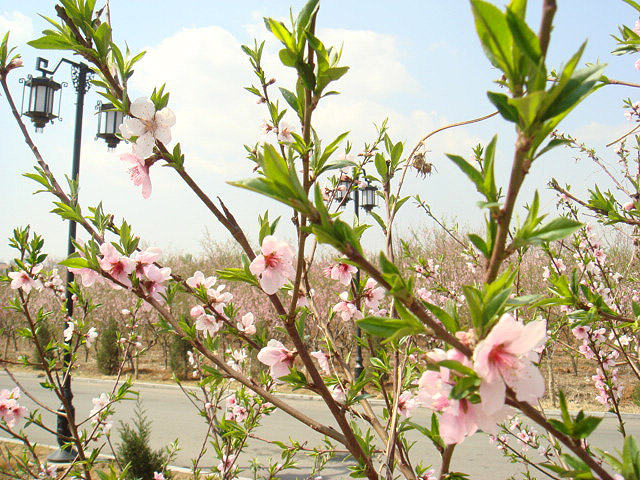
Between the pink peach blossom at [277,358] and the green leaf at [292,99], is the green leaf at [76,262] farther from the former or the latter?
the green leaf at [292,99]

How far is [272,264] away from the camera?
3.61 feet

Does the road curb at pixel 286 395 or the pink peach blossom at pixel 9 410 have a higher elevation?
the pink peach blossom at pixel 9 410

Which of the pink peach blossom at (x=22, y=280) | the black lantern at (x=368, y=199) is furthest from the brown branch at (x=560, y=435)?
the black lantern at (x=368, y=199)

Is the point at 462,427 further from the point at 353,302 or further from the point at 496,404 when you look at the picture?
the point at 353,302

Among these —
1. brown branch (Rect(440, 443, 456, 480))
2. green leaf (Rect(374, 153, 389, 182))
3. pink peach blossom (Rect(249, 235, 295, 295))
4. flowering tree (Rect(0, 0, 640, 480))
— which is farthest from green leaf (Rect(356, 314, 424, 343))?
green leaf (Rect(374, 153, 389, 182))

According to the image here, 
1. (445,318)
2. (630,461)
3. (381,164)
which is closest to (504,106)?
(445,318)

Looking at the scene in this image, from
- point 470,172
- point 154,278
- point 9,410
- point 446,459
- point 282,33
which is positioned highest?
point 282,33

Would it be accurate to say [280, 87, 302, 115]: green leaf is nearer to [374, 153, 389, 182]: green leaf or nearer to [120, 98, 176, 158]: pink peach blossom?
[120, 98, 176, 158]: pink peach blossom

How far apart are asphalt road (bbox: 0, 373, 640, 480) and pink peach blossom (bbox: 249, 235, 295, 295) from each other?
17.4 feet

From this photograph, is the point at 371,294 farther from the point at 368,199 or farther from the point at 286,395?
the point at 286,395

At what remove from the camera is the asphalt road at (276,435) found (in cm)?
749

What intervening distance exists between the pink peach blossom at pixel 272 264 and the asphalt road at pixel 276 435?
5298mm

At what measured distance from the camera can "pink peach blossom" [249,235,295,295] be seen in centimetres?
106

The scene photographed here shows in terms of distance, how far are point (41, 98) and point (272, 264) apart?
6.53 metres
